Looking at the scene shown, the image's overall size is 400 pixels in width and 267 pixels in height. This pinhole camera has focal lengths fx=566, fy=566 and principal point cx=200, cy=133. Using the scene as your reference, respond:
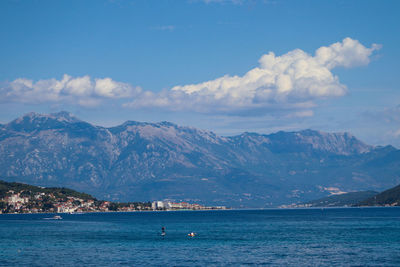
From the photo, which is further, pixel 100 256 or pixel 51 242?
pixel 51 242

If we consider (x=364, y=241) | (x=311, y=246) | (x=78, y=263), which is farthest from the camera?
(x=364, y=241)

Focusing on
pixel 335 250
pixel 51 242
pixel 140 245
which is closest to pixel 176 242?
pixel 140 245

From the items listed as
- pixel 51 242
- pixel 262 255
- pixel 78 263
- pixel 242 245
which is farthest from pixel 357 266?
pixel 51 242

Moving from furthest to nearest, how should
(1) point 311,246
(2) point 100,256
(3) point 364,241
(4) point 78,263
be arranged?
(3) point 364,241
(1) point 311,246
(2) point 100,256
(4) point 78,263

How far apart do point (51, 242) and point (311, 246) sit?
77.2 metres

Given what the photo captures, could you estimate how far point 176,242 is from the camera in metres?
170

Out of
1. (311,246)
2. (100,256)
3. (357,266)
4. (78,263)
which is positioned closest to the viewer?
(357,266)

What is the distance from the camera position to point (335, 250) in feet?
460

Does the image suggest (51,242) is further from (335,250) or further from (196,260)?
(335,250)

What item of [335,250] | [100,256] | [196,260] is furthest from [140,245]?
[335,250]

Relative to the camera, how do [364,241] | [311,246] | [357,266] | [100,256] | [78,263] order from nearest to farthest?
[357,266] < [78,263] < [100,256] < [311,246] < [364,241]

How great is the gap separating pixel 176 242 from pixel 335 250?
50.6m

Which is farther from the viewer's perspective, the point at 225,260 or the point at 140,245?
the point at 140,245

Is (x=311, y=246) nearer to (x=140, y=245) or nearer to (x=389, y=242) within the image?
(x=389, y=242)
